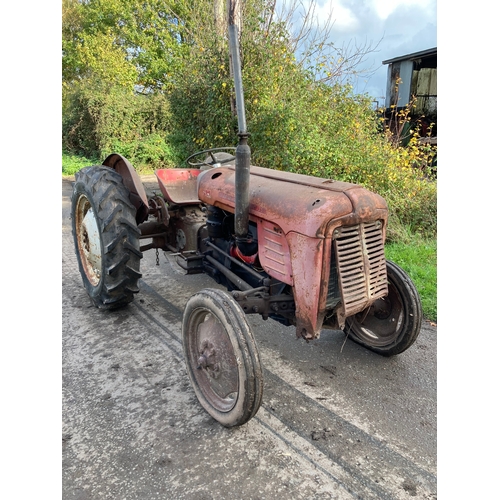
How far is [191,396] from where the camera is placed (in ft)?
7.96

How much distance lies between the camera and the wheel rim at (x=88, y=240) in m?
3.35

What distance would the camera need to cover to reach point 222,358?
2.19m

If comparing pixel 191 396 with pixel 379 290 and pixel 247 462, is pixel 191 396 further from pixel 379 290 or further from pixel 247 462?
pixel 379 290

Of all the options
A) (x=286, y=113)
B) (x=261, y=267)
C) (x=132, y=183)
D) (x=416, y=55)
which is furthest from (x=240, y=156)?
(x=416, y=55)

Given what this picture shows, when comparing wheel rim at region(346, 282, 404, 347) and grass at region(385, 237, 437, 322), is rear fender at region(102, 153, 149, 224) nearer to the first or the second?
wheel rim at region(346, 282, 404, 347)

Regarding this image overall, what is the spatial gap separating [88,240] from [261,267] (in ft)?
5.64

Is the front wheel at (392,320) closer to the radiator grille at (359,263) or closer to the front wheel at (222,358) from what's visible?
the radiator grille at (359,263)

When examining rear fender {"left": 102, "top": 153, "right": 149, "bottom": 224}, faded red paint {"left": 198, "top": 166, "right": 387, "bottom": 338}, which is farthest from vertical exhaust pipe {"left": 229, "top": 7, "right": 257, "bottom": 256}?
rear fender {"left": 102, "top": 153, "right": 149, "bottom": 224}

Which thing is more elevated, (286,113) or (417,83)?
(417,83)

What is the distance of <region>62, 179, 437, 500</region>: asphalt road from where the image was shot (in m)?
1.82

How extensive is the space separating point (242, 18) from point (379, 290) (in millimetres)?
5616

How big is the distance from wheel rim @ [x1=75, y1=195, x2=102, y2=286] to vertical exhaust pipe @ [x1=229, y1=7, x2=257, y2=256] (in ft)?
4.45

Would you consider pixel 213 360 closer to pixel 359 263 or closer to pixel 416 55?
pixel 359 263

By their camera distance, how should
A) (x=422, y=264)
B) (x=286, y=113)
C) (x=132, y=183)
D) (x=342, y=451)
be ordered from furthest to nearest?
(x=286, y=113) → (x=422, y=264) → (x=132, y=183) → (x=342, y=451)
